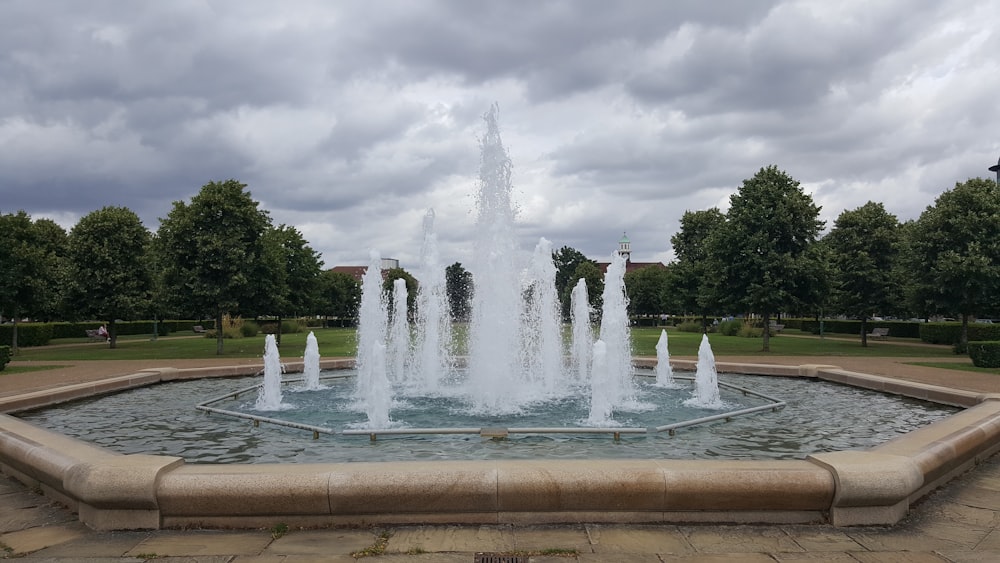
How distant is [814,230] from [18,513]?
33.6 meters

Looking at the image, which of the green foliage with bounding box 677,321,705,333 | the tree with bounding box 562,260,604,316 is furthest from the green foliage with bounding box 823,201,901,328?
the tree with bounding box 562,260,604,316

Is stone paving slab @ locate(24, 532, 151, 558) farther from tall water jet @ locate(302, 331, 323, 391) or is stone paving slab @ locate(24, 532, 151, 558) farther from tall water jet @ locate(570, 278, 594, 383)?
tall water jet @ locate(570, 278, 594, 383)

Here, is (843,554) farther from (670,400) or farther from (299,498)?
(670,400)

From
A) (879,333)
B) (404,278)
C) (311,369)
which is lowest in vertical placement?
(879,333)

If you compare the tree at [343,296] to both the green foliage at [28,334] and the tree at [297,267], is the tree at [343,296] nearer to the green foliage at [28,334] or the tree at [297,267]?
the green foliage at [28,334]

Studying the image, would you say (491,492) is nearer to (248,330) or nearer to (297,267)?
(297,267)

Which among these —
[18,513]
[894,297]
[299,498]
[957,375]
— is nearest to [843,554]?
[299,498]

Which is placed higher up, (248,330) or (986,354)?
(248,330)

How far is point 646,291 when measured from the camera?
8206 centimetres

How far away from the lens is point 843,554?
5.19 meters

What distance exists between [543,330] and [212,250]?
702 inches

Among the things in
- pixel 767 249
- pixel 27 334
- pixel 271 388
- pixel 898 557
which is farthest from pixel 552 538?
pixel 27 334

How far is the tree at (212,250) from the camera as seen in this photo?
98.3 ft

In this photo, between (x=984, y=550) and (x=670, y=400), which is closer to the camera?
(x=984, y=550)
